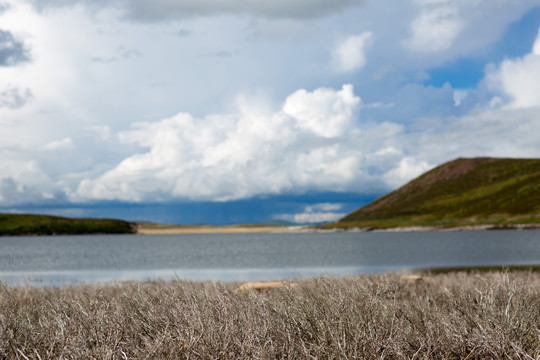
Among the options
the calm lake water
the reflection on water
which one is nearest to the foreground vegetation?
the calm lake water

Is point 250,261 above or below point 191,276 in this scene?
below

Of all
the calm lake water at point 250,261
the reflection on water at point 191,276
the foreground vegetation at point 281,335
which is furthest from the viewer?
the calm lake water at point 250,261

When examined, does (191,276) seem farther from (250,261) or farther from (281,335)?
(281,335)

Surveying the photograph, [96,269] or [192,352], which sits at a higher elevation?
[192,352]

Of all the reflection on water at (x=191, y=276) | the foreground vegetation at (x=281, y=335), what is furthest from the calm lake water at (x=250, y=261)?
the foreground vegetation at (x=281, y=335)

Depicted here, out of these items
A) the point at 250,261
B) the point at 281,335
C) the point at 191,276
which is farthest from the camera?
the point at 250,261

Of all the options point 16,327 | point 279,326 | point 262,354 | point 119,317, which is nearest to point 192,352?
point 262,354

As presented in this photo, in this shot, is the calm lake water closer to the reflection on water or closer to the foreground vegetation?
the reflection on water

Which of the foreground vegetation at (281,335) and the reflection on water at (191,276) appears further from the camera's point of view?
the reflection on water at (191,276)

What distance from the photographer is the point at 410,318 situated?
9.68m

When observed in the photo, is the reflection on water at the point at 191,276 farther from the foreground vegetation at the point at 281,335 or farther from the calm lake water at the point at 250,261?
the foreground vegetation at the point at 281,335

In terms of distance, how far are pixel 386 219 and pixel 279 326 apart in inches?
7574

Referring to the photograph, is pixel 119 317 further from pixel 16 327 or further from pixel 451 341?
pixel 451 341

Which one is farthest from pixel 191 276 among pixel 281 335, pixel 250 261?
pixel 281 335
